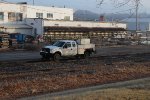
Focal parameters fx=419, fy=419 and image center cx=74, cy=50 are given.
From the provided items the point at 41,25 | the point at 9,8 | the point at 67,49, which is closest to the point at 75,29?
the point at 41,25

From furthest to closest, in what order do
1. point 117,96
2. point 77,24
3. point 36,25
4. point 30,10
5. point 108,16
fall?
point 30,10 → point 77,24 → point 36,25 → point 108,16 → point 117,96

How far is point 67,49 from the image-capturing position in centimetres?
3894

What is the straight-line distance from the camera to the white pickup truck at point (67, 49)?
37750 mm

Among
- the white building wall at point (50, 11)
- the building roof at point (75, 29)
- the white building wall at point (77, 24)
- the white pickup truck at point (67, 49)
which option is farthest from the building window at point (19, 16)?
the white pickup truck at point (67, 49)

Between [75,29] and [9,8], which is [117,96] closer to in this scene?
[75,29]

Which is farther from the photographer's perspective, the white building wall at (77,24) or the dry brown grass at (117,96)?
the white building wall at (77,24)

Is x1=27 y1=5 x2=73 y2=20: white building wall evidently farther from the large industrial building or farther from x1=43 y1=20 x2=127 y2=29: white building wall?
x1=43 y1=20 x2=127 y2=29: white building wall

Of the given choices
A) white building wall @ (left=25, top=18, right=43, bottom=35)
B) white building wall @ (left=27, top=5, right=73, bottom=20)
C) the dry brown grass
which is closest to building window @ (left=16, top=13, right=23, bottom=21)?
white building wall @ (left=27, top=5, right=73, bottom=20)

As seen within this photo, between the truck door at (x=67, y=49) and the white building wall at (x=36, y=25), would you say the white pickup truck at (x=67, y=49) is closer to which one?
the truck door at (x=67, y=49)

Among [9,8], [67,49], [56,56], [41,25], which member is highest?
[9,8]

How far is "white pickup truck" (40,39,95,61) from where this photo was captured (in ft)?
124

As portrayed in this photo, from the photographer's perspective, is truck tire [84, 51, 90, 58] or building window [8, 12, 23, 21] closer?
truck tire [84, 51, 90, 58]

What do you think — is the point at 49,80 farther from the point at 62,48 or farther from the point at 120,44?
the point at 120,44

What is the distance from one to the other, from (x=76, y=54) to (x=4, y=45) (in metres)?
17.8
